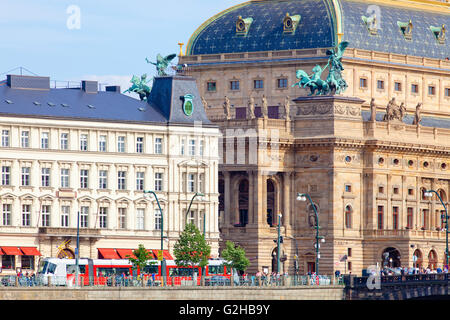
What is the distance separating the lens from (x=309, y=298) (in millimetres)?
199875

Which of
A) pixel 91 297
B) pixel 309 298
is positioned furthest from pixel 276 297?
pixel 91 297

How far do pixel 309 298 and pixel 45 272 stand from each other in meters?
21.4
